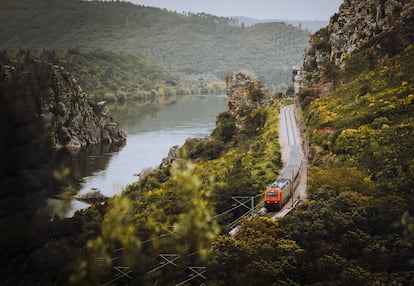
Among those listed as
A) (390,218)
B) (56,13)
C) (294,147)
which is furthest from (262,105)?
(390,218)

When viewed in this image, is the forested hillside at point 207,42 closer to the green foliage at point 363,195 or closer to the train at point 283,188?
the green foliage at point 363,195

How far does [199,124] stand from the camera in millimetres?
44938

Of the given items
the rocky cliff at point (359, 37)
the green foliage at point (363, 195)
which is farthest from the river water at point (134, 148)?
the rocky cliff at point (359, 37)

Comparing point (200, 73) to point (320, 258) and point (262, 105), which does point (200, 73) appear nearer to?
point (262, 105)

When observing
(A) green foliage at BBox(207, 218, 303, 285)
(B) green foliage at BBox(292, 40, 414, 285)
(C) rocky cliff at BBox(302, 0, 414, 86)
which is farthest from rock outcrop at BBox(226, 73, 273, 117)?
(A) green foliage at BBox(207, 218, 303, 285)

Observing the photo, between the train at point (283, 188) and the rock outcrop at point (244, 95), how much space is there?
13499mm

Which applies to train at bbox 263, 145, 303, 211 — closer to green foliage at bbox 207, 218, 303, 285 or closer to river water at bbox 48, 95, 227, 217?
green foliage at bbox 207, 218, 303, 285

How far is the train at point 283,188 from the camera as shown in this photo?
38.7ft

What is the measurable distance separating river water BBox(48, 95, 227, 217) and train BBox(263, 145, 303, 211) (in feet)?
12.7

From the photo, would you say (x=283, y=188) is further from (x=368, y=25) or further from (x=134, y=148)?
(x=134, y=148)

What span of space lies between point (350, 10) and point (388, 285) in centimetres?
1906

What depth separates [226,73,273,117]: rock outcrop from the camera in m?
28.5

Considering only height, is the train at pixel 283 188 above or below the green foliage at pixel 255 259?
above

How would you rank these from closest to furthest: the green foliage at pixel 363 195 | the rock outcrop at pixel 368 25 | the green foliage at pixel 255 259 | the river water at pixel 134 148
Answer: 1. the green foliage at pixel 255 259
2. the green foliage at pixel 363 195
3. the river water at pixel 134 148
4. the rock outcrop at pixel 368 25
